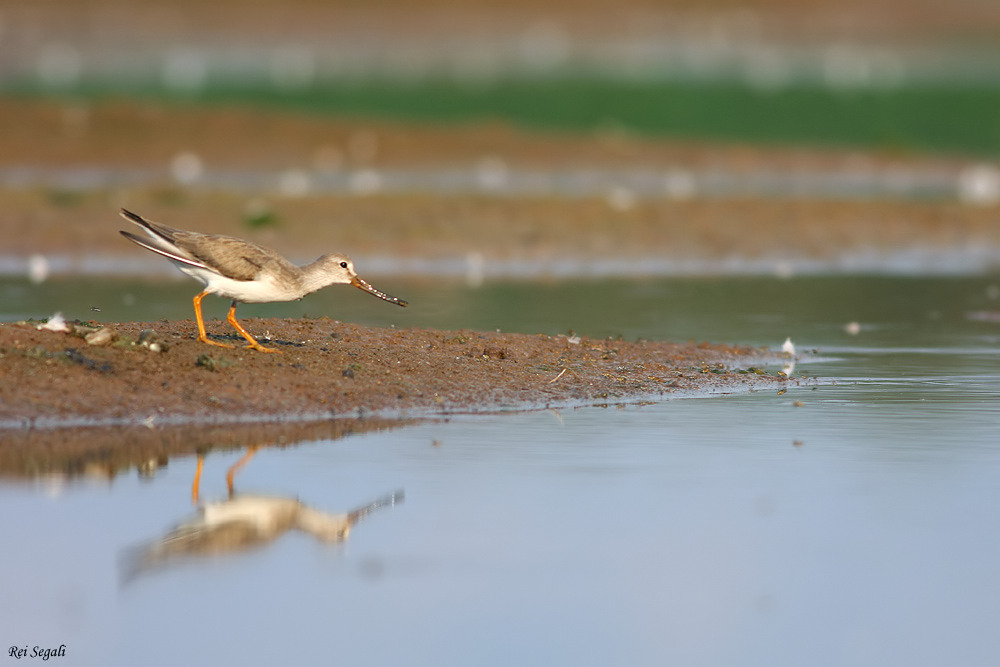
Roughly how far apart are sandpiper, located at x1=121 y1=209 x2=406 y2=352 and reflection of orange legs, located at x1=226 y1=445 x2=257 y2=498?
178cm

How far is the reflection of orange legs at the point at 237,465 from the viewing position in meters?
10.2

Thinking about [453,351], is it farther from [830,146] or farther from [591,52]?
[591,52]

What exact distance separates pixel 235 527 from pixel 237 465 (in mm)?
1505

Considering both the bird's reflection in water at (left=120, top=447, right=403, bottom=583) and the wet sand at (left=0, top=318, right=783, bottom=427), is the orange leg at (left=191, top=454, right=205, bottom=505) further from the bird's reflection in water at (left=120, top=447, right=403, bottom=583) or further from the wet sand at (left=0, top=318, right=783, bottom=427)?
the wet sand at (left=0, top=318, right=783, bottom=427)

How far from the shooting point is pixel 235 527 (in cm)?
924

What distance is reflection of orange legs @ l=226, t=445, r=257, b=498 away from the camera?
10.2 m

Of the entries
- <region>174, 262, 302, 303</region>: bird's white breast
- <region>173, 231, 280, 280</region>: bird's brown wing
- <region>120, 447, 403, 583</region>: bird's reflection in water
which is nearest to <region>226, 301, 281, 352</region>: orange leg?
<region>174, 262, 302, 303</region>: bird's white breast

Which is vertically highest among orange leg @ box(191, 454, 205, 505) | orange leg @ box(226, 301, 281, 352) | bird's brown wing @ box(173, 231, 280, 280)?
bird's brown wing @ box(173, 231, 280, 280)

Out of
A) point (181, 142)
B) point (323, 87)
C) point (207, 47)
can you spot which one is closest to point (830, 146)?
point (181, 142)

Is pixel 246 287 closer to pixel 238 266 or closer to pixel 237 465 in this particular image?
pixel 238 266

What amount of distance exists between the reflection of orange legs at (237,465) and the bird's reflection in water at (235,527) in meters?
0.02

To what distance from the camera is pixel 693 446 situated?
11.5 meters

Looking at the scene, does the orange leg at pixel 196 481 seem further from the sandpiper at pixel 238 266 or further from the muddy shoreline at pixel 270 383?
the sandpiper at pixel 238 266

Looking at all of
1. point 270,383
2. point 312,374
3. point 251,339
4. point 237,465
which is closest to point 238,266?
point 251,339
